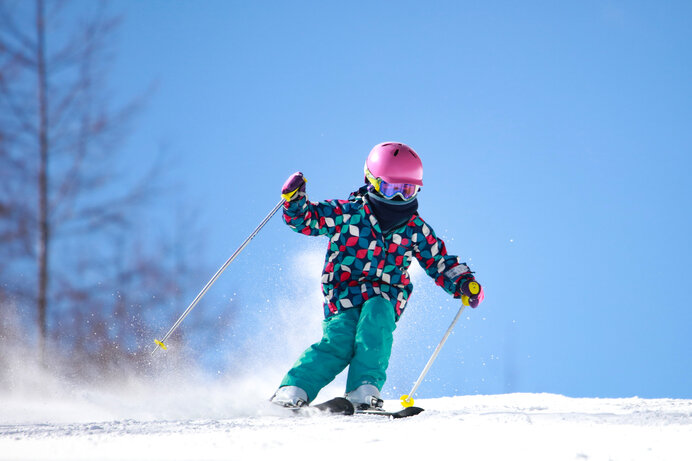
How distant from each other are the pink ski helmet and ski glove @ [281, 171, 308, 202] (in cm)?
48

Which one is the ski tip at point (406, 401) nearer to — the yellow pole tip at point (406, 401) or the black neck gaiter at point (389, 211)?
the yellow pole tip at point (406, 401)

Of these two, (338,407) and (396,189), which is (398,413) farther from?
(396,189)

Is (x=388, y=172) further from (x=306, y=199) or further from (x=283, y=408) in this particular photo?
(x=283, y=408)

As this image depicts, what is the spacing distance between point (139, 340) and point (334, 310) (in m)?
3.97

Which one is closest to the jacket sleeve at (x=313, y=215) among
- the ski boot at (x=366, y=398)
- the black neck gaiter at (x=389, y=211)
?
the black neck gaiter at (x=389, y=211)

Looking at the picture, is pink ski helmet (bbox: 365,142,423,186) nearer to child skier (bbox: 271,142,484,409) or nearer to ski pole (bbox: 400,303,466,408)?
child skier (bbox: 271,142,484,409)

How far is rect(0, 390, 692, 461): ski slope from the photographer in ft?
6.66

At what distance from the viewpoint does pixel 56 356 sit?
20.8 feet

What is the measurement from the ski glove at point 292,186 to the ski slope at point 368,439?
4.59 feet

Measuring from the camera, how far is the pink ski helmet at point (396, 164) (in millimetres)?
4145

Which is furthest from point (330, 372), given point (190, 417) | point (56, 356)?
point (56, 356)

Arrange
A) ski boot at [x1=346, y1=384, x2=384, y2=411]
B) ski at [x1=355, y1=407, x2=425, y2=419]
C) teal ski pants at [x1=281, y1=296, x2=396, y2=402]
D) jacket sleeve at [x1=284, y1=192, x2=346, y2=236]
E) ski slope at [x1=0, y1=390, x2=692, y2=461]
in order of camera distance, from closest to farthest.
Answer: ski slope at [x1=0, y1=390, x2=692, y2=461]
ski at [x1=355, y1=407, x2=425, y2=419]
ski boot at [x1=346, y1=384, x2=384, y2=411]
teal ski pants at [x1=281, y1=296, x2=396, y2=402]
jacket sleeve at [x1=284, y1=192, x2=346, y2=236]

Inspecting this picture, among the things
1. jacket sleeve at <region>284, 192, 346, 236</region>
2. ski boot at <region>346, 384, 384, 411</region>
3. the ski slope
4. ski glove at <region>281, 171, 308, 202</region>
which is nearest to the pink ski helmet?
jacket sleeve at <region>284, 192, 346, 236</region>

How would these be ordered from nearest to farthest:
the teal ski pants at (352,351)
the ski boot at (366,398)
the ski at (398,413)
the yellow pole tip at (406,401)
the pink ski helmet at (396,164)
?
the ski at (398,413) < the ski boot at (366,398) < the teal ski pants at (352,351) < the yellow pole tip at (406,401) < the pink ski helmet at (396,164)
